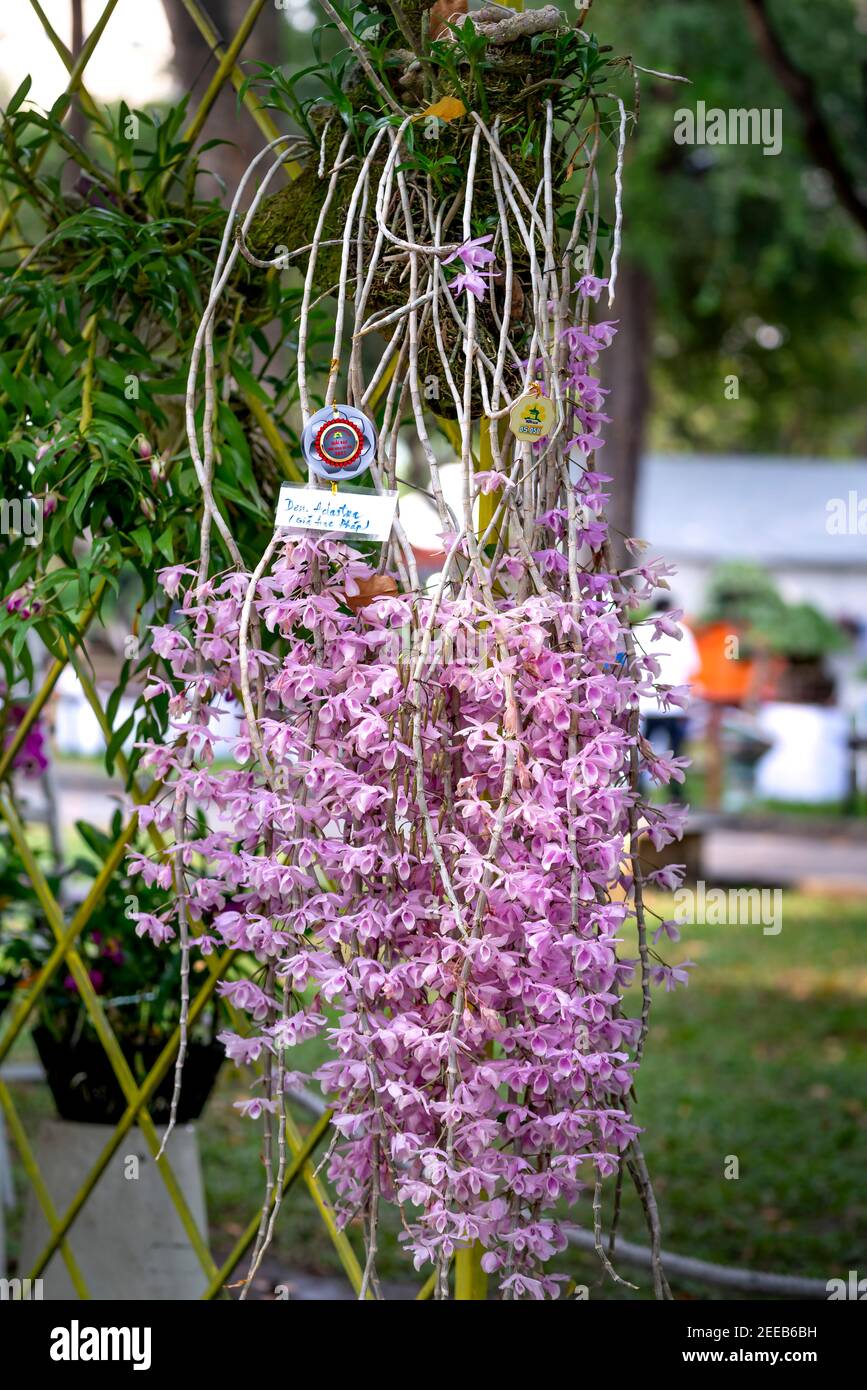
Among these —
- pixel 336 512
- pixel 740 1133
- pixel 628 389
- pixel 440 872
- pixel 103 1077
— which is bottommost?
pixel 740 1133

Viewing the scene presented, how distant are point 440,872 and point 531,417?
1.58 ft

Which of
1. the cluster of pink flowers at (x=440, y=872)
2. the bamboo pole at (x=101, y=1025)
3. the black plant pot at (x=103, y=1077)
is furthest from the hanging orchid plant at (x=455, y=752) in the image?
the black plant pot at (x=103, y=1077)

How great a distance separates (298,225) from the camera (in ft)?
5.64

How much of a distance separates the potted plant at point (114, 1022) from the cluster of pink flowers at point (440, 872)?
0.85 metres

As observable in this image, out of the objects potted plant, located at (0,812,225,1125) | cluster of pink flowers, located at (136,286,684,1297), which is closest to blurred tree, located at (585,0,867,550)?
potted plant, located at (0,812,225,1125)

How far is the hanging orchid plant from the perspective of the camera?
1.42 metres

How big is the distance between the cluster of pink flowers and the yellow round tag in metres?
0.12

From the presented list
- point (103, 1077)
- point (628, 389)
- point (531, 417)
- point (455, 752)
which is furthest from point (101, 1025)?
point (628, 389)

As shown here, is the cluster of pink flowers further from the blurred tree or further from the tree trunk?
the tree trunk

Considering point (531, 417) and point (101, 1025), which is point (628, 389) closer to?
point (101, 1025)

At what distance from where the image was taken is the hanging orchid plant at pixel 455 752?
1420 mm

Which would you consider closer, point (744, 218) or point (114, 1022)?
point (114, 1022)

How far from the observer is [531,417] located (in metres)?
1.49

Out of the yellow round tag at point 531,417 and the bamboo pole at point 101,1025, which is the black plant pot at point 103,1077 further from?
the yellow round tag at point 531,417
